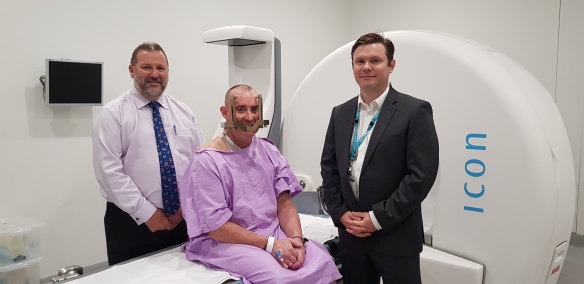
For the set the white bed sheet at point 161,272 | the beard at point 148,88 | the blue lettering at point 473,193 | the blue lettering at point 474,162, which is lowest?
the white bed sheet at point 161,272

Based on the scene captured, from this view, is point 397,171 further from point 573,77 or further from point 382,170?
point 573,77

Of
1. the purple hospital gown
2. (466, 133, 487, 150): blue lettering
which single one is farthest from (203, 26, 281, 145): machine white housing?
(466, 133, 487, 150): blue lettering

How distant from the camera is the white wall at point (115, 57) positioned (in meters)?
2.46

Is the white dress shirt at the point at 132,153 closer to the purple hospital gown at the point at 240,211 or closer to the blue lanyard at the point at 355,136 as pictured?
the purple hospital gown at the point at 240,211

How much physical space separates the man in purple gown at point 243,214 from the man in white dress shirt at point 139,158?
286 millimetres

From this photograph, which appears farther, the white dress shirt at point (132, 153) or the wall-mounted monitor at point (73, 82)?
the wall-mounted monitor at point (73, 82)

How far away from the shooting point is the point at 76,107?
270 centimetres

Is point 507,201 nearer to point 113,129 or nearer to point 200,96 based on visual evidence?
point 113,129

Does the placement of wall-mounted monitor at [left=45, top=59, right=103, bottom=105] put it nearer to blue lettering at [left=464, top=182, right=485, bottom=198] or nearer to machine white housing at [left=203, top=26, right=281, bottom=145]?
machine white housing at [left=203, top=26, right=281, bottom=145]

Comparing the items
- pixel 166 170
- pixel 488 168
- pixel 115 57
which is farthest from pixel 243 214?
pixel 115 57

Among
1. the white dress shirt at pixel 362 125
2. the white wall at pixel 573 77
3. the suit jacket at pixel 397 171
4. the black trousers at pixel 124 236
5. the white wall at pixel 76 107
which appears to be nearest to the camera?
the suit jacket at pixel 397 171

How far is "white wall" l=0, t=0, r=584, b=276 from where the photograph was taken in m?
2.46

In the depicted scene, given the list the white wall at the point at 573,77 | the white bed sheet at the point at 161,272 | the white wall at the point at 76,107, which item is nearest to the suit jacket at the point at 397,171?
the white bed sheet at the point at 161,272

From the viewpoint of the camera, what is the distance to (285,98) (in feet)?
14.1
